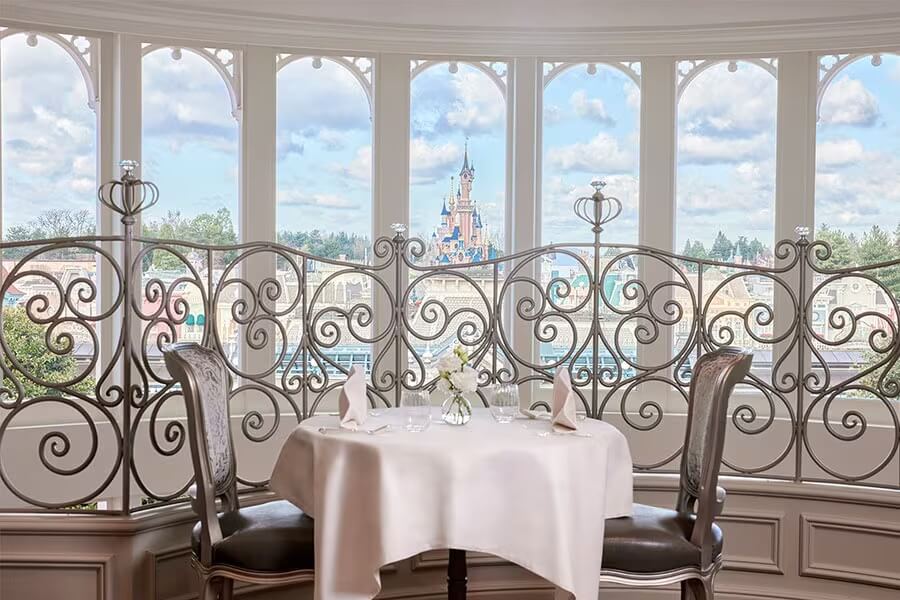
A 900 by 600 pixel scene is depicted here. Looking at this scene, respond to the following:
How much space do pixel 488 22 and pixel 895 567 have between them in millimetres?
4318

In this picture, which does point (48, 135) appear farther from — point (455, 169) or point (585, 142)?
point (585, 142)

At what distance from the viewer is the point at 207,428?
301 cm

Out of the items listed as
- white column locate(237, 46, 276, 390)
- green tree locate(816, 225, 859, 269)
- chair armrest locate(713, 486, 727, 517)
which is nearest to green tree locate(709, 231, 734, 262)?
green tree locate(816, 225, 859, 269)

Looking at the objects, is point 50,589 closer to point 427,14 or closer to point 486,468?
point 486,468

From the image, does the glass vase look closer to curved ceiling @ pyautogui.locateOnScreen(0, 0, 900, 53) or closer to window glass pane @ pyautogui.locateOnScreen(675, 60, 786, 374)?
curved ceiling @ pyautogui.locateOnScreen(0, 0, 900, 53)

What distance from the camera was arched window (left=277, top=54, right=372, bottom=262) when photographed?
20.5 feet

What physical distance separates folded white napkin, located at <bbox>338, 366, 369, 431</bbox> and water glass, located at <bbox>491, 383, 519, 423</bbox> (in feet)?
1.65

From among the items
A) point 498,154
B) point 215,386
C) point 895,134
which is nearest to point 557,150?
point 498,154

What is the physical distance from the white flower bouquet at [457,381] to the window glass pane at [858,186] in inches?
157

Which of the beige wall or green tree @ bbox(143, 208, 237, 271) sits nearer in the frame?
the beige wall

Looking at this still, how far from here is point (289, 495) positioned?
3.08 m

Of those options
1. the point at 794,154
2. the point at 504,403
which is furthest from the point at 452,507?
the point at 794,154

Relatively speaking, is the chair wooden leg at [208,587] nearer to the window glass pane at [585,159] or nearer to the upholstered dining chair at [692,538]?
the upholstered dining chair at [692,538]

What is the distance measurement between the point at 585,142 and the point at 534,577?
11.9ft
